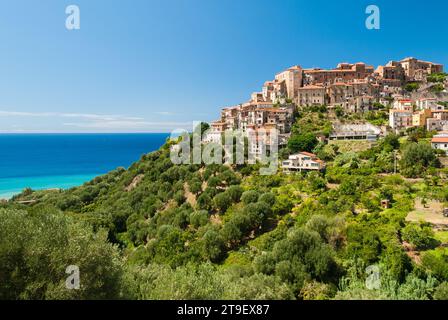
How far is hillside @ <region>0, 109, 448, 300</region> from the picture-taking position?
1056cm

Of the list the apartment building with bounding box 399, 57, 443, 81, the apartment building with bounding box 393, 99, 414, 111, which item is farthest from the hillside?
the apartment building with bounding box 399, 57, 443, 81

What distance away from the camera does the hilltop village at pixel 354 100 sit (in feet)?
162

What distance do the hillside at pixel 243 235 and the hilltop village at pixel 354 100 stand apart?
670cm

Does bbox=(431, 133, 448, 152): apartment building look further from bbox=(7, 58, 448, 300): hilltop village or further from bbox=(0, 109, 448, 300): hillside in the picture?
bbox=(0, 109, 448, 300): hillside

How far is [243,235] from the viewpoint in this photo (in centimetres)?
2822

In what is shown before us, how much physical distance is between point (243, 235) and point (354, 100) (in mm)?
48156

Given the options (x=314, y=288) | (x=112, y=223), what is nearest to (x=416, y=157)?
(x=314, y=288)

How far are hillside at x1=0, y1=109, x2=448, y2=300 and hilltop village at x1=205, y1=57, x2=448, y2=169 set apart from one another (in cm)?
670

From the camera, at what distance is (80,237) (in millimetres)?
10836

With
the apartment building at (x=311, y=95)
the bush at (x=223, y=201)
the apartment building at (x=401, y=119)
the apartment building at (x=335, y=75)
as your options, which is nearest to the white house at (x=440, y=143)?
the apartment building at (x=401, y=119)

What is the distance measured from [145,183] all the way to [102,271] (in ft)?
129
